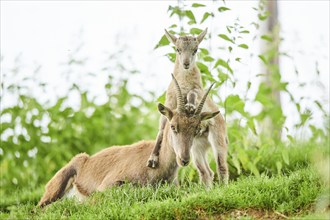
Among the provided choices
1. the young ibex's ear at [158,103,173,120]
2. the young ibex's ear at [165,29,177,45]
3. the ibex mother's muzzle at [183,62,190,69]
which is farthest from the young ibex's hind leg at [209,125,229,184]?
the young ibex's ear at [165,29,177,45]

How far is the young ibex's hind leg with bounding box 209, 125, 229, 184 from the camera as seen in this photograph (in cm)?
808

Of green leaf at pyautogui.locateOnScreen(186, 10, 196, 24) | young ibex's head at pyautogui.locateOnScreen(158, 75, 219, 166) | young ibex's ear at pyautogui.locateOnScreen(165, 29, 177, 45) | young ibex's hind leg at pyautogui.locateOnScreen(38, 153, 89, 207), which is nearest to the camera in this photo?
young ibex's head at pyautogui.locateOnScreen(158, 75, 219, 166)

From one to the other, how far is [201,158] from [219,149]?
0.27 metres

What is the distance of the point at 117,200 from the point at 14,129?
16.6 ft

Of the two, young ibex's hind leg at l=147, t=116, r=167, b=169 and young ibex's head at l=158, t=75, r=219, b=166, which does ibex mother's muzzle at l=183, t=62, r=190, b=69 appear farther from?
young ibex's hind leg at l=147, t=116, r=167, b=169

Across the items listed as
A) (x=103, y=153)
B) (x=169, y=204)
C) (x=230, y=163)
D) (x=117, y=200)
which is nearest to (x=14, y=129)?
(x=103, y=153)

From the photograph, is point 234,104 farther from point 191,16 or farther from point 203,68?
point 191,16

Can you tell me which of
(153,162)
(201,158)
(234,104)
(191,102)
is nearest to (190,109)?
(191,102)

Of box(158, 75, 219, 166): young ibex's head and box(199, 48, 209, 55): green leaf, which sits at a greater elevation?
box(199, 48, 209, 55): green leaf

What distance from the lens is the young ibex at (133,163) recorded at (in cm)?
777

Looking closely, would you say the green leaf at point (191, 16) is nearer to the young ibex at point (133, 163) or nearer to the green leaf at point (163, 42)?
the green leaf at point (163, 42)

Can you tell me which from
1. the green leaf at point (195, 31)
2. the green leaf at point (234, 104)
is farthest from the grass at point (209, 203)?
the green leaf at point (195, 31)

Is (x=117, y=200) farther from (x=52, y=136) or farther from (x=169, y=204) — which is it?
Answer: (x=52, y=136)

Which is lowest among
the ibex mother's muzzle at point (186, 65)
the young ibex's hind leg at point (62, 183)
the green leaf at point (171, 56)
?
the young ibex's hind leg at point (62, 183)
